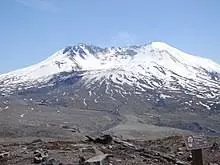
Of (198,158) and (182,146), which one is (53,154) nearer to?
(182,146)

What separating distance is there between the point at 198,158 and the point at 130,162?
13875mm

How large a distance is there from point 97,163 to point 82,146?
39.7ft

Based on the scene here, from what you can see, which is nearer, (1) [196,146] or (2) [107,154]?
(1) [196,146]

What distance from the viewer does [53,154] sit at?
29.0 meters

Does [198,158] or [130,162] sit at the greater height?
[198,158]

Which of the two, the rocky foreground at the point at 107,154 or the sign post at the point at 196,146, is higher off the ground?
the sign post at the point at 196,146

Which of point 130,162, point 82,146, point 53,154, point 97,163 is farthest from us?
point 82,146

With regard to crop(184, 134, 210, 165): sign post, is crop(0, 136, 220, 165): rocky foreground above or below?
below

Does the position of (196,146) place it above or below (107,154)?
above

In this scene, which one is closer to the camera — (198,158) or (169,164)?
(198,158)

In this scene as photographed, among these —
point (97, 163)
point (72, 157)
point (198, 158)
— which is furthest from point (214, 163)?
point (198, 158)

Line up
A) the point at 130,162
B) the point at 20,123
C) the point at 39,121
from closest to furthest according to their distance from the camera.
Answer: the point at 130,162
the point at 20,123
the point at 39,121

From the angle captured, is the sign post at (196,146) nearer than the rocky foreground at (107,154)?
Yes

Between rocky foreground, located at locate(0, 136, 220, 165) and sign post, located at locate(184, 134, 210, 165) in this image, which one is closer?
sign post, located at locate(184, 134, 210, 165)
